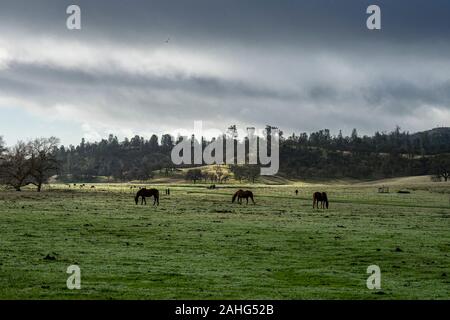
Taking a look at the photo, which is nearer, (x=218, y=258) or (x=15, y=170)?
(x=218, y=258)

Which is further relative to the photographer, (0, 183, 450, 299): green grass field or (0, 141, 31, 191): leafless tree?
(0, 141, 31, 191): leafless tree

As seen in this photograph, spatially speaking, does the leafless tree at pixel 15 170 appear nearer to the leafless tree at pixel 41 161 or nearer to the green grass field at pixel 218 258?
the leafless tree at pixel 41 161

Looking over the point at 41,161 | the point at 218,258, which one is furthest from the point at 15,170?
the point at 218,258

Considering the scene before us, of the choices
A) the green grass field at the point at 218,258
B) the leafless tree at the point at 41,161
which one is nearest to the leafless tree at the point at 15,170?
the leafless tree at the point at 41,161

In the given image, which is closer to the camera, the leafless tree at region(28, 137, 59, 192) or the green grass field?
the green grass field

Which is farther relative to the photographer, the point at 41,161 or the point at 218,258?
the point at 41,161

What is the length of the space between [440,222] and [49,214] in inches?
1240

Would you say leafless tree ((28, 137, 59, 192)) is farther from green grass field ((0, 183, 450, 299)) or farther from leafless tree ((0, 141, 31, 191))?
green grass field ((0, 183, 450, 299))

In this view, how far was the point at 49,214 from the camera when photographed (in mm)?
42156

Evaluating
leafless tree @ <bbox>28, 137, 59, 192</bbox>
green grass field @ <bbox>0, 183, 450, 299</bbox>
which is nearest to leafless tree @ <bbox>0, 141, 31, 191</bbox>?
leafless tree @ <bbox>28, 137, 59, 192</bbox>

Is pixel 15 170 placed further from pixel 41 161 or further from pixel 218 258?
pixel 218 258
